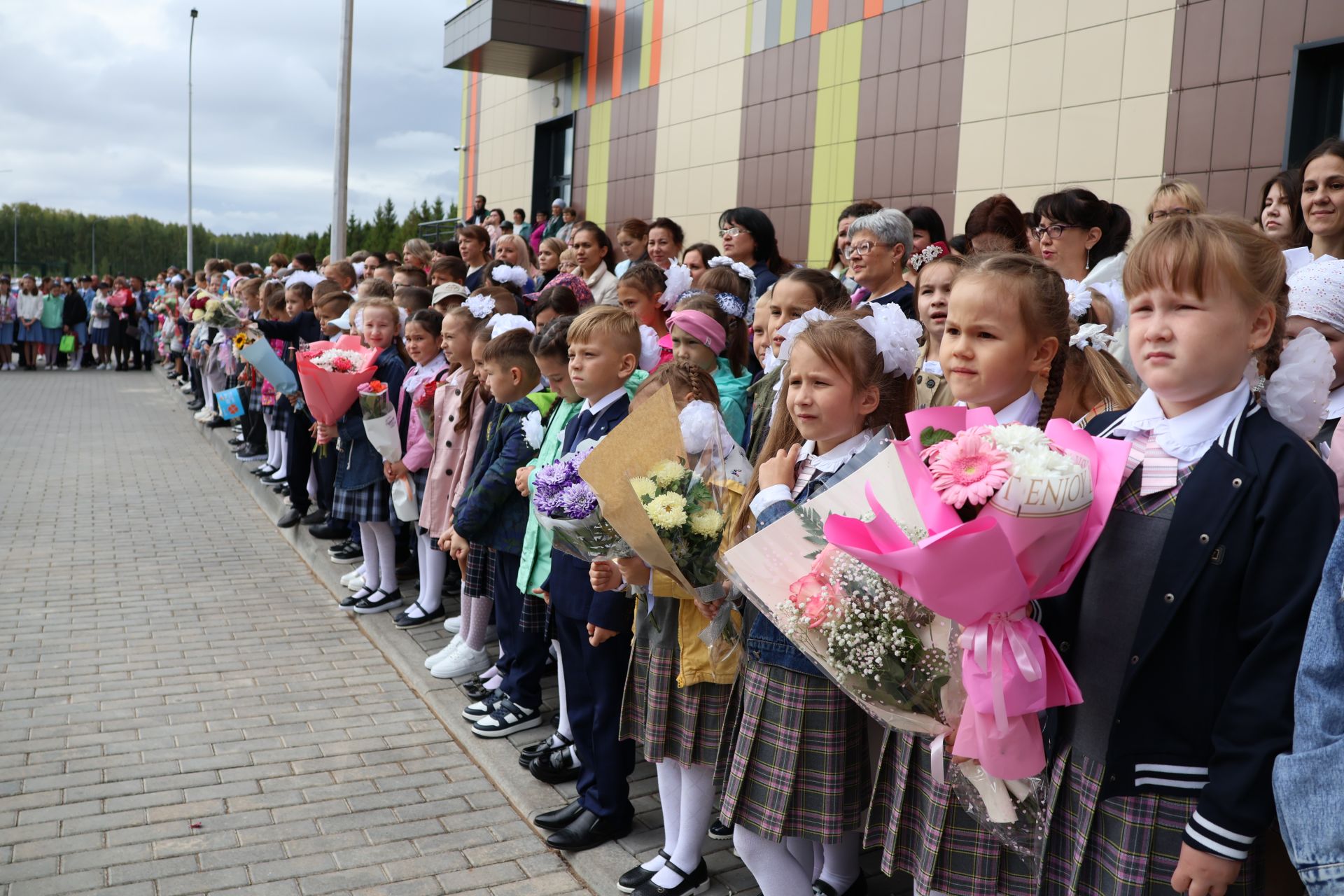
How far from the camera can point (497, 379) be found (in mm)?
4895

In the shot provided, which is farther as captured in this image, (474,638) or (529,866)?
(474,638)

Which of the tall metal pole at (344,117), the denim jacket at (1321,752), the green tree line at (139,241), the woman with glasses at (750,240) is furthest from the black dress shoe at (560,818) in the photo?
the green tree line at (139,241)

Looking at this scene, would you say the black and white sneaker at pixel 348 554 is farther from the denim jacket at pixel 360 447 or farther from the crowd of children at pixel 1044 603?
the crowd of children at pixel 1044 603

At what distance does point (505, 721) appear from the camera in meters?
4.57

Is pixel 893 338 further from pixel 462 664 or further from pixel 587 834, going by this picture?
pixel 462 664

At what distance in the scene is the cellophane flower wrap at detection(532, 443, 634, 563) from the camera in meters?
3.11

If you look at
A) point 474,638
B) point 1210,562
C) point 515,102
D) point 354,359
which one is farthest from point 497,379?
point 515,102

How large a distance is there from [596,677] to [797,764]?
1.13 m

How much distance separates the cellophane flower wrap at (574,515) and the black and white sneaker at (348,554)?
4.62 metres

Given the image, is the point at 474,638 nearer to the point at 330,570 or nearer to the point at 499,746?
the point at 499,746

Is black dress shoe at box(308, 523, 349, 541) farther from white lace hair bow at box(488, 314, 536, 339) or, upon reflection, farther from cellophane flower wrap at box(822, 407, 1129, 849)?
cellophane flower wrap at box(822, 407, 1129, 849)

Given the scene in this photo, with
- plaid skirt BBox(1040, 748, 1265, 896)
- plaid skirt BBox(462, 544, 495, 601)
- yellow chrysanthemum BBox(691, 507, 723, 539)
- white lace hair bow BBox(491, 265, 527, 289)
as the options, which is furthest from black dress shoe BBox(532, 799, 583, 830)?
white lace hair bow BBox(491, 265, 527, 289)

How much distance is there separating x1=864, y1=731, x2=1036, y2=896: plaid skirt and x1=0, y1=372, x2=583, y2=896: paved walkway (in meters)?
1.39

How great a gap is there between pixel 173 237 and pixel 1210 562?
220 ft
